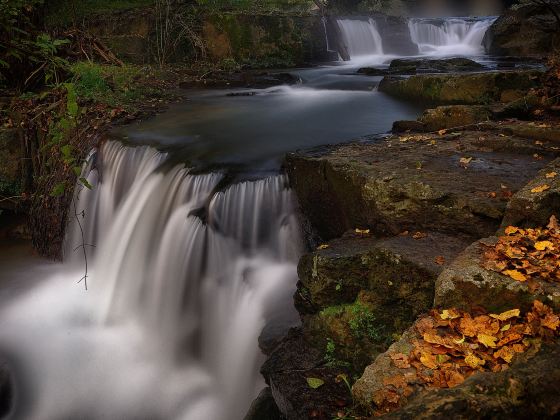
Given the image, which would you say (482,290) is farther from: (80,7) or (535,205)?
(80,7)

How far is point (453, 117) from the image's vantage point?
21.4 feet

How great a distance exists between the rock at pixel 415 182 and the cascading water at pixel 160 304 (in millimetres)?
616

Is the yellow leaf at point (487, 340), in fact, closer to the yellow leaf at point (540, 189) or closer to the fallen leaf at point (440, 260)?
the fallen leaf at point (440, 260)

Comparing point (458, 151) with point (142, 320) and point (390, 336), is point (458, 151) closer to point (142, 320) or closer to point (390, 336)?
point (390, 336)

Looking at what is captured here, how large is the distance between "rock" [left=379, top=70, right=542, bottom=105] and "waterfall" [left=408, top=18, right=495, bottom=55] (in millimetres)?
10450

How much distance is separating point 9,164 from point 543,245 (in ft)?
26.6

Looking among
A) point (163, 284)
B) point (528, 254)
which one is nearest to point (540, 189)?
point (528, 254)

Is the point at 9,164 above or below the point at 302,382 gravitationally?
above

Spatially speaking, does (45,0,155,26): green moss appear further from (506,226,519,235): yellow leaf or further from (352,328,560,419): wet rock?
(352,328,560,419): wet rock

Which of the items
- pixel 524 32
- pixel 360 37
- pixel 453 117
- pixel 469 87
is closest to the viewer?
pixel 453 117

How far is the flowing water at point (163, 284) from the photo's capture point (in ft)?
15.1

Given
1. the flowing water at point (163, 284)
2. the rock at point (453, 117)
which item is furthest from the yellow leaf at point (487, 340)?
the rock at point (453, 117)

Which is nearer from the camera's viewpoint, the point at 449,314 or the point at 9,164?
the point at 449,314

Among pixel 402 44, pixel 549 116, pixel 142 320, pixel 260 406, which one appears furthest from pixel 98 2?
pixel 260 406
